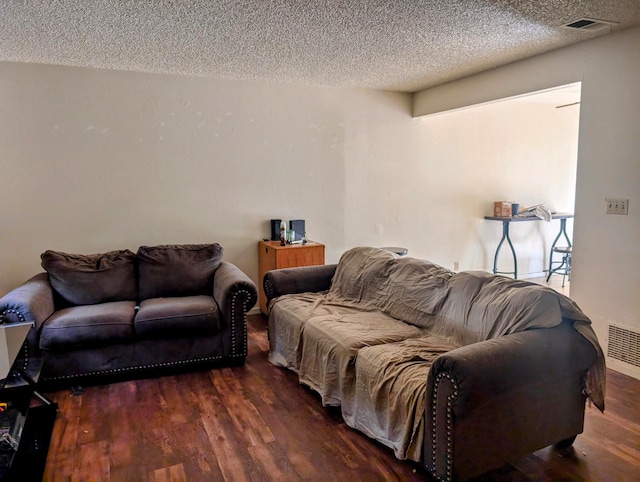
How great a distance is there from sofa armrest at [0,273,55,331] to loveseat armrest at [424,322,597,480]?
2.47 metres

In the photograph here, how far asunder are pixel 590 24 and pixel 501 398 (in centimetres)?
245

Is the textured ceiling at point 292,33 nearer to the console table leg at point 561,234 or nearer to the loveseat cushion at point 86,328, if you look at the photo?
the loveseat cushion at point 86,328

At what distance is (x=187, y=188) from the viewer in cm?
442

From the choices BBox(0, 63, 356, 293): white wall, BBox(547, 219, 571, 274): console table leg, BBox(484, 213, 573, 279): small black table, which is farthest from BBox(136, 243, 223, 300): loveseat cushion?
BBox(547, 219, 571, 274): console table leg

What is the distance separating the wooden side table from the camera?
4340 mm

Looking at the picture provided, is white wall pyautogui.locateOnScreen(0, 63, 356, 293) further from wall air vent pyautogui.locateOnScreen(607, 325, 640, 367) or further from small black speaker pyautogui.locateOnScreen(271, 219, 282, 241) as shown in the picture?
wall air vent pyautogui.locateOnScreen(607, 325, 640, 367)

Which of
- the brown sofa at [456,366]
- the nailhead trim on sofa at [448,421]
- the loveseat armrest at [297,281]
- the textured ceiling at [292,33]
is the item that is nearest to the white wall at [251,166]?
the textured ceiling at [292,33]

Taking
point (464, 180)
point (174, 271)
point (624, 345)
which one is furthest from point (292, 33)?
point (464, 180)

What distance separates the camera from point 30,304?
2.95m

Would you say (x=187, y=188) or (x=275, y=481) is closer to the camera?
(x=275, y=481)

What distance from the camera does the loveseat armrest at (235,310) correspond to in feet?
11.0

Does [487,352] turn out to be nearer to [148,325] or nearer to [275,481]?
[275,481]

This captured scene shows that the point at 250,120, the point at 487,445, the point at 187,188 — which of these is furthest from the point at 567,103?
the point at 487,445

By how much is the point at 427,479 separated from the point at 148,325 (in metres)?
2.02
